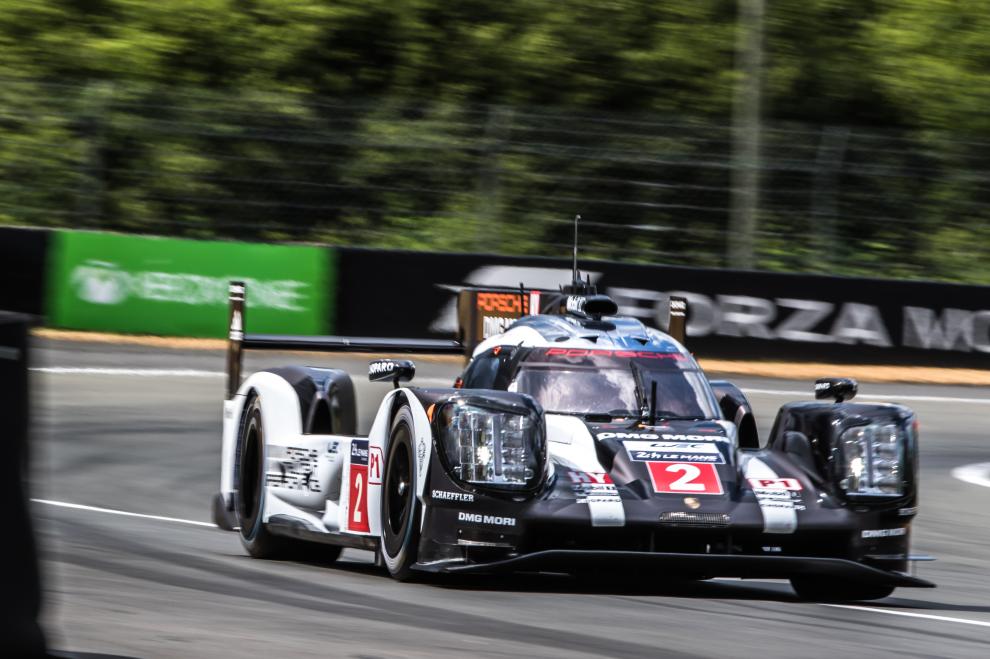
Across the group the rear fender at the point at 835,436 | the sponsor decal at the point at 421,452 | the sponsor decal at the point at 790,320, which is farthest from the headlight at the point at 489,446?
the sponsor decal at the point at 790,320

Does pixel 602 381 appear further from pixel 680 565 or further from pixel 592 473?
pixel 680 565

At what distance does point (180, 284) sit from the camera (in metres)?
21.1

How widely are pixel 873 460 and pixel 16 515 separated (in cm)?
437

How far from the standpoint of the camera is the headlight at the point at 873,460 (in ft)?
24.5

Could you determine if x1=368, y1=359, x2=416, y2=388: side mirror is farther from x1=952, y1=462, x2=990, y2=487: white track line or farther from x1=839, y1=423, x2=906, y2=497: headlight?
x1=952, y1=462, x2=990, y2=487: white track line

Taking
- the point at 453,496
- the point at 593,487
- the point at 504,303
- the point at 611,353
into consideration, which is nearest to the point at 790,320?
the point at 504,303

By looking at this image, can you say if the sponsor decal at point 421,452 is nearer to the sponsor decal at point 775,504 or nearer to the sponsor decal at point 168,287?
the sponsor decal at point 775,504

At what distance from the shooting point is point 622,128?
2394cm

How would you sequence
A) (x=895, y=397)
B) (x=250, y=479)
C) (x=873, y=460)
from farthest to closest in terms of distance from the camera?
(x=895, y=397) < (x=250, y=479) < (x=873, y=460)

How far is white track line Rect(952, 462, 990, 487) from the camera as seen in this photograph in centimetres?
1345

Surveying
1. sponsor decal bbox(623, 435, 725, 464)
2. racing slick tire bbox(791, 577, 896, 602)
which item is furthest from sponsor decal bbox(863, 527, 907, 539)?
sponsor decal bbox(623, 435, 725, 464)

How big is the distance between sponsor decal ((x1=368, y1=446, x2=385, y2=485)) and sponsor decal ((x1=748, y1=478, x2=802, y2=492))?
5.40 feet

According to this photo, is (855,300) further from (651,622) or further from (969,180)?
(651,622)

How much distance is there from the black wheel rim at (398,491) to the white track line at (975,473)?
7.03 metres
